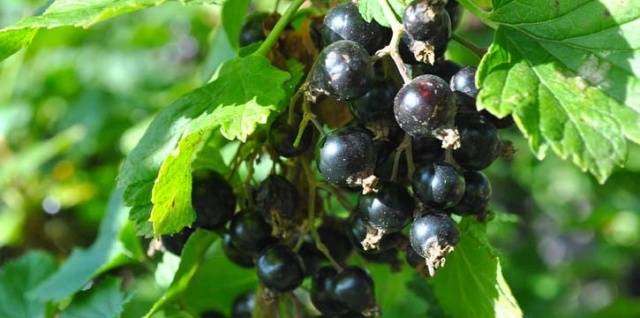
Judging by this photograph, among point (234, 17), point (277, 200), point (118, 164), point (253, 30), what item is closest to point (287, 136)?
point (277, 200)

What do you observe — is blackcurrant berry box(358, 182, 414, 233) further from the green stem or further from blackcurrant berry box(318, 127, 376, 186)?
the green stem

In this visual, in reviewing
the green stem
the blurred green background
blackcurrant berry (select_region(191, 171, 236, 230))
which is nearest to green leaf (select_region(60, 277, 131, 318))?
the blurred green background

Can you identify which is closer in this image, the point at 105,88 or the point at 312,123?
the point at 312,123

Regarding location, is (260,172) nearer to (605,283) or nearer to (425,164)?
(425,164)

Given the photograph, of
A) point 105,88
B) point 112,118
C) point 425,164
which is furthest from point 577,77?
point 105,88

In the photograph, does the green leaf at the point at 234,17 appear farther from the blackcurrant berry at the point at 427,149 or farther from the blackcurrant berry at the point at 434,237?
the blackcurrant berry at the point at 434,237

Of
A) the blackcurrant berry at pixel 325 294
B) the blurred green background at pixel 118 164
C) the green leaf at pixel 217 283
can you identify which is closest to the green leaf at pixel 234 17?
the blurred green background at pixel 118 164
